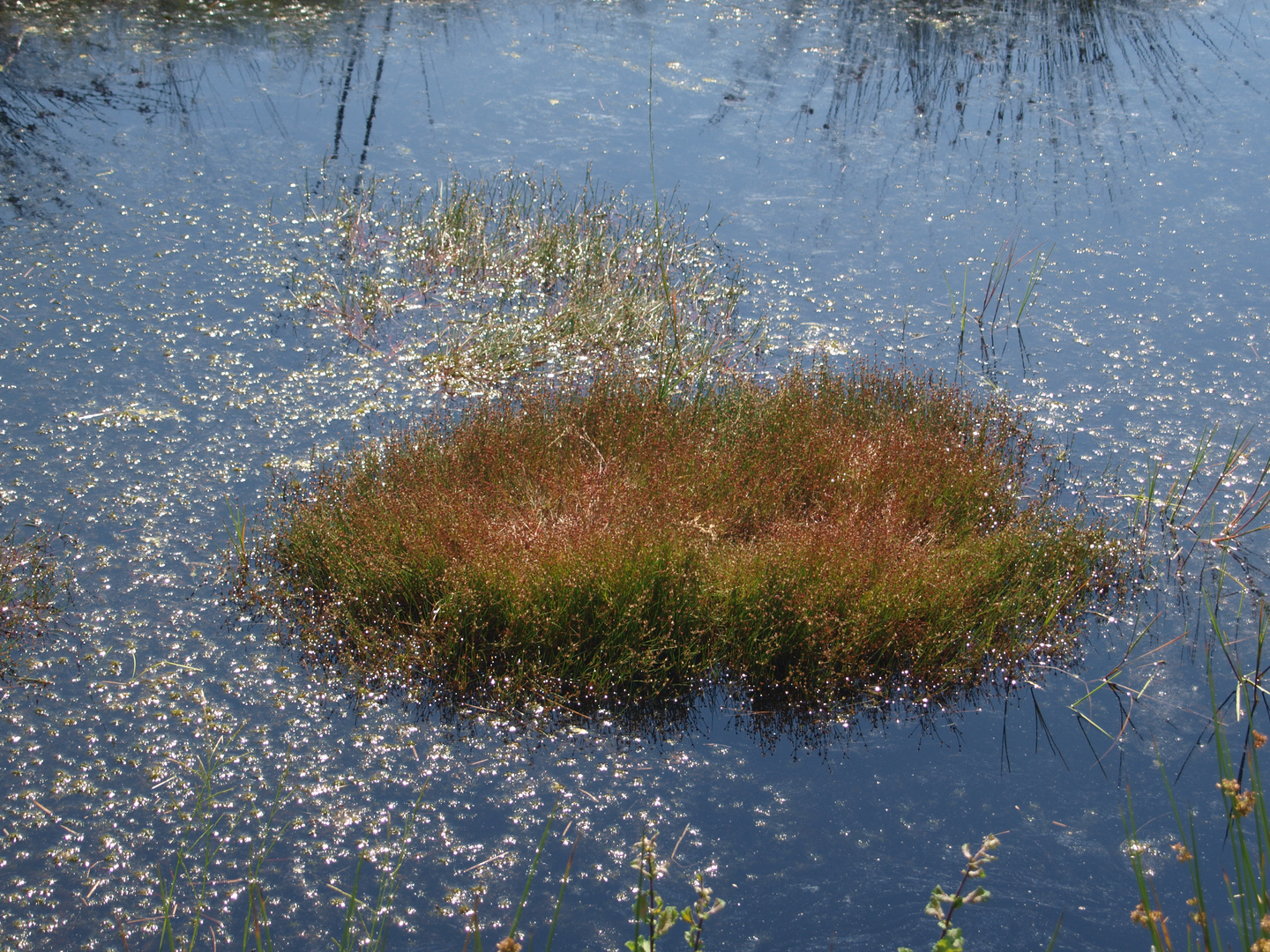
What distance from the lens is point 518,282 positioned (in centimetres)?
664

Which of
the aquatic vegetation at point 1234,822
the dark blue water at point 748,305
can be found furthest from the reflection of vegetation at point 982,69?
the aquatic vegetation at point 1234,822

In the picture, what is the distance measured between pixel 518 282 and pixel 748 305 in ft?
4.73

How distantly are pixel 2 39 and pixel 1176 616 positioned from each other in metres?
10.00

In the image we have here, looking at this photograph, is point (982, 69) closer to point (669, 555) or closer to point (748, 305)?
point (748, 305)

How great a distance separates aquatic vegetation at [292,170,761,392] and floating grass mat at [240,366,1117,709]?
815 millimetres

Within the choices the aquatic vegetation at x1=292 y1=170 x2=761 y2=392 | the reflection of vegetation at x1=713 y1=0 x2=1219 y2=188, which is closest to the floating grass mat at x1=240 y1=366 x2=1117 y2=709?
the aquatic vegetation at x1=292 y1=170 x2=761 y2=392

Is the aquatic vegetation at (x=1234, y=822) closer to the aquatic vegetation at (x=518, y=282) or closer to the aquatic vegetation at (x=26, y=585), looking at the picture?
the aquatic vegetation at (x=518, y=282)

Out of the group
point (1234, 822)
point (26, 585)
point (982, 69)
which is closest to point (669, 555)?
point (1234, 822)

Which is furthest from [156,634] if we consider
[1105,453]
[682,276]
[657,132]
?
[657,132]

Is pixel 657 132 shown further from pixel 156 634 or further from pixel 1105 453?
pixel 156 634

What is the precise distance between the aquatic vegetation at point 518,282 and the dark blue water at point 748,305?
9.5 inches

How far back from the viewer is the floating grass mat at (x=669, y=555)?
3.99m

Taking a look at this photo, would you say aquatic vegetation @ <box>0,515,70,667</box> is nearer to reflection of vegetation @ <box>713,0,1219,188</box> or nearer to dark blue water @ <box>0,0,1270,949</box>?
dark blue water @ <box>0,0,1270,949</box>

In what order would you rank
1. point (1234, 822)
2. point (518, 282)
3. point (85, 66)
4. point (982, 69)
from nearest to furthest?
point (1234, 822) < point (518, 282) < point (85, 66) < point (982, 69)
